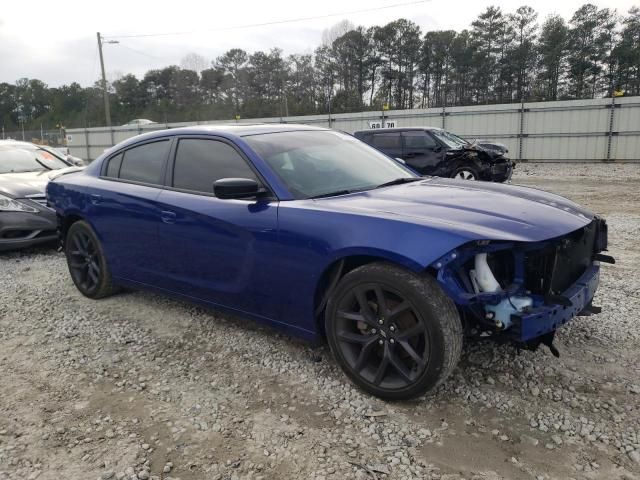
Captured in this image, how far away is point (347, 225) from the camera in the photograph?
2.76 m

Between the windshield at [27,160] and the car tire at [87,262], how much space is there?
344cm

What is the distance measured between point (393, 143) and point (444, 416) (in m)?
10.5

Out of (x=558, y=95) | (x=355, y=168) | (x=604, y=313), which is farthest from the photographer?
(x=558, y=95)

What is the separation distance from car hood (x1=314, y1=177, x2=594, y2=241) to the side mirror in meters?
0.42

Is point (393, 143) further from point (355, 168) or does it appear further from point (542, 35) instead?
point (542, 35)

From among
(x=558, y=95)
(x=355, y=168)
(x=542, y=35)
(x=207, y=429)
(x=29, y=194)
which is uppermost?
(x=542, y=35)

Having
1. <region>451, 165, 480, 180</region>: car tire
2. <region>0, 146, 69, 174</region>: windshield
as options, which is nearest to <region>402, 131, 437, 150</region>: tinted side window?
<region>451, 165, 480, 180</region>: car tire

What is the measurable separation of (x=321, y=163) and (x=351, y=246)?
1.00 m

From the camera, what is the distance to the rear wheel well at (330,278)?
9.30ft

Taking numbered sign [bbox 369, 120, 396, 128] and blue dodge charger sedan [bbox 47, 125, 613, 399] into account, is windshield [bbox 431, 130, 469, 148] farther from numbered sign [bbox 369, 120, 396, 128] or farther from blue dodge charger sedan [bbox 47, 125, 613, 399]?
numbered sign [bbox 369, 120, 396, 128]

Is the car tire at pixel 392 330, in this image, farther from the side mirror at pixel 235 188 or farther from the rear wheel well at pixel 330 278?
the side mirror at pixel 235 188

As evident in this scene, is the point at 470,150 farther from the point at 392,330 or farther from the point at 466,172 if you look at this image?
the point at 392,330

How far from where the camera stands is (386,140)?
496 inches

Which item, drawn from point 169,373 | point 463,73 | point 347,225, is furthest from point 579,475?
point 463,73
